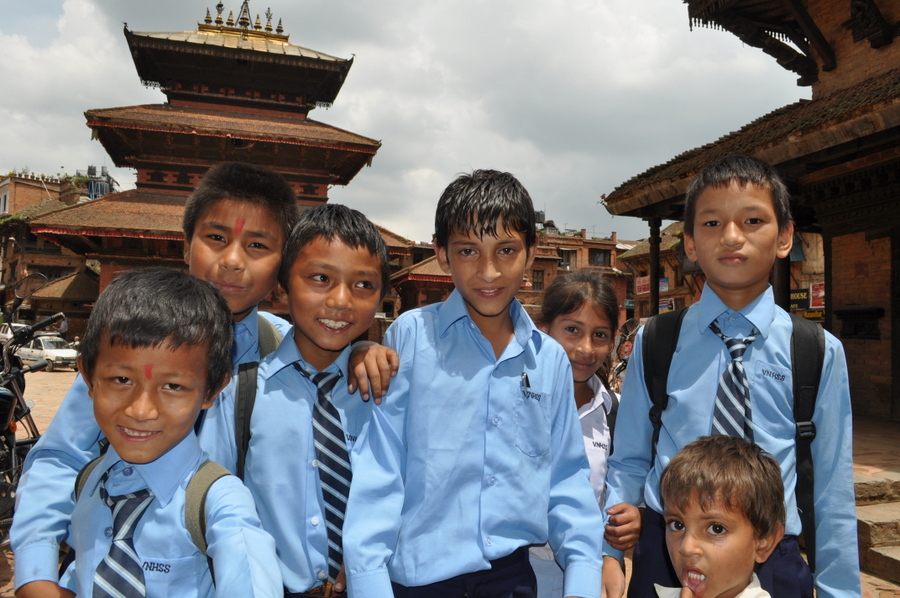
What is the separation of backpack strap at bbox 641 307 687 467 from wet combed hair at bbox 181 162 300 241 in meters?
1.34

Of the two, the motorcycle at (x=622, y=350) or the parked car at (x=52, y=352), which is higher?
the motorcycle at (x=622, y=350)

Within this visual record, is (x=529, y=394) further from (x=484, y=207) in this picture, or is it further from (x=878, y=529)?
(x=878, y=529)

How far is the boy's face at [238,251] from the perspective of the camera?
6.63 feet

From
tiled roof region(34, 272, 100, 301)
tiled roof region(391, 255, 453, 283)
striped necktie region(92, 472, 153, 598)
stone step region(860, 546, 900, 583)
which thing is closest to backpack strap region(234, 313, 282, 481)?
striped necktie region(92, 472, 153, 598)

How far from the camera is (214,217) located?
2.09m

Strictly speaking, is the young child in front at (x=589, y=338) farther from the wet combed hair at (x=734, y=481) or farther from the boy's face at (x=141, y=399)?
the boy's face at (x=141, y=399)

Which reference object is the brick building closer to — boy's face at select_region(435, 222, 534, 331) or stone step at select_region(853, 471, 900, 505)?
stone step at select_region(853, 471, 900, 505)

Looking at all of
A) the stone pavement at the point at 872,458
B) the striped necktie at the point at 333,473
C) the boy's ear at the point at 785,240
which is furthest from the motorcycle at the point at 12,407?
the boy's ear at the point at 785,240

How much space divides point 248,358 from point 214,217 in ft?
1.66

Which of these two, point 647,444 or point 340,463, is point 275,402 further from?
point 647,444

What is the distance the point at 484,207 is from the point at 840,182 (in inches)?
375

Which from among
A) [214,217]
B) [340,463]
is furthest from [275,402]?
[214,217]

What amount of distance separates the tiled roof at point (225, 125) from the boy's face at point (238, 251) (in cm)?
1415

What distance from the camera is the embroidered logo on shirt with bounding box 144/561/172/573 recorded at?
1438 mm
